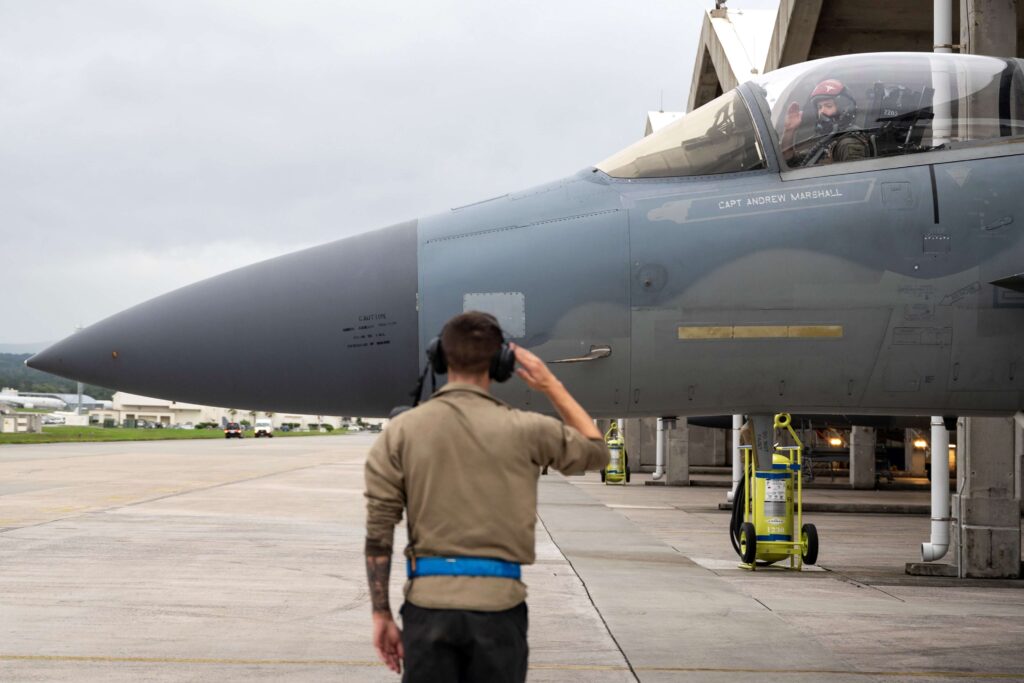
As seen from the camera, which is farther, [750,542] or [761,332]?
[750,542]

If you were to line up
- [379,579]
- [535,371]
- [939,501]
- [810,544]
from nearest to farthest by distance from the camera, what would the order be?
[379,579] → [535,371] → [810,544] → [939,501]

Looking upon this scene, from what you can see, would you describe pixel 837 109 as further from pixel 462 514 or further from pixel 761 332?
pixel 462 514

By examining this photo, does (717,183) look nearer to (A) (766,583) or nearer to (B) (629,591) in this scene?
(B) (629,591)

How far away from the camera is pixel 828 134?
4590mm

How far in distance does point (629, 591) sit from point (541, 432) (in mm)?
6988

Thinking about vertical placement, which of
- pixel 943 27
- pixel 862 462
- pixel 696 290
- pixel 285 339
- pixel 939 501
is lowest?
pixel 862 462

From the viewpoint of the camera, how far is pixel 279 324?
4.30 m

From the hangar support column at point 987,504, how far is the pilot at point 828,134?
705 centimetres

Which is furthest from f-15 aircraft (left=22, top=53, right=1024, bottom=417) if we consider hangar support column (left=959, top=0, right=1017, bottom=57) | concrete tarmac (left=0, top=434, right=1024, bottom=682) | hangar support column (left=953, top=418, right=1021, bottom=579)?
hangar support column (left=953, top=418, right=1021, bottom=579)

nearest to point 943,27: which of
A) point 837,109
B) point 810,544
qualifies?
point 810,544

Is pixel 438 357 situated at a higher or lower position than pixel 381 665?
higher

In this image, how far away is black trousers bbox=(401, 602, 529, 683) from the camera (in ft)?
9.66

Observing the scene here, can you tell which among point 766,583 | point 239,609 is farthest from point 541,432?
point 766,583

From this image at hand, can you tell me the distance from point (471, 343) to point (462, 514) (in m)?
0.49
